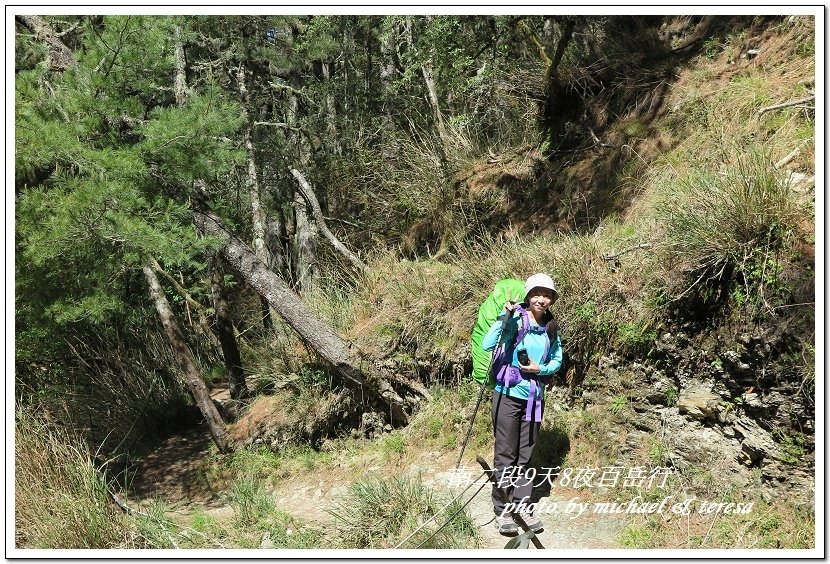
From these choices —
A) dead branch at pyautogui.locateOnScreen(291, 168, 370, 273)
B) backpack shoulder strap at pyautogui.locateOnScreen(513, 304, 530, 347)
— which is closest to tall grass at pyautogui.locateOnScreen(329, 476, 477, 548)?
backpack shoulder strap at pyautogui.locateOnScreen(513, 304, 530, 347)

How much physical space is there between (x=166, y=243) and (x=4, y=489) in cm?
238

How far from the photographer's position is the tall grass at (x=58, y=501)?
5.47m

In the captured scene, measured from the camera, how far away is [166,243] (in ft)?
20.4

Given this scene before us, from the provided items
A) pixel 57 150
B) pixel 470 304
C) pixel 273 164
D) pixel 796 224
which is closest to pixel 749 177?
pixel 796 224

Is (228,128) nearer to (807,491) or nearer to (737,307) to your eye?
(737,307)

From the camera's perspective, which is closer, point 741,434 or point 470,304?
point 741,434

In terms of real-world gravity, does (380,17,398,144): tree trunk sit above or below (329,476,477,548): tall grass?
above

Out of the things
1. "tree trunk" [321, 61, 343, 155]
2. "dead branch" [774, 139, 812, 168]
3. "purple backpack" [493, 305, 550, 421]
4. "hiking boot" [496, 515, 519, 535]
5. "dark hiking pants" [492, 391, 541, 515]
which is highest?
"tree trunk" [321, 61, 343, 155]

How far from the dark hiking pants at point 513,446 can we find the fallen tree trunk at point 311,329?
9.70 feet

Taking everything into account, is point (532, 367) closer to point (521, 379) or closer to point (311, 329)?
point (521, 379)

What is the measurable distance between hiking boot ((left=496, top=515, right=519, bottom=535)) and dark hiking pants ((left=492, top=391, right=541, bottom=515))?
64 mm

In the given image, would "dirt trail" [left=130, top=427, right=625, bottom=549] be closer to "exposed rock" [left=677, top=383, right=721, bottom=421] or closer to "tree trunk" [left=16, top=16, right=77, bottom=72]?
"exposed rock" [left=677, top=383, right=721, bottom=421]

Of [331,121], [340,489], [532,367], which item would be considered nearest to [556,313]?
[532,367]

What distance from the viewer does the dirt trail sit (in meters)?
5.17
